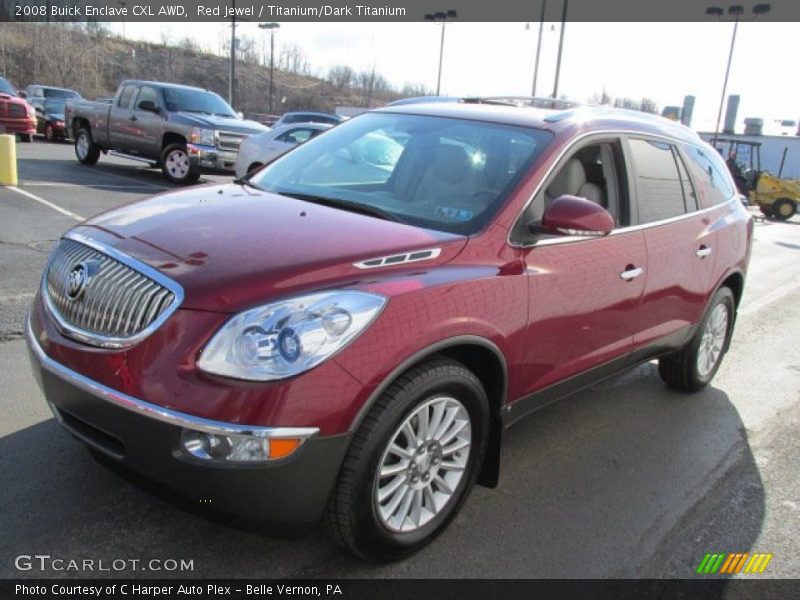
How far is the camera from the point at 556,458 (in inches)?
152

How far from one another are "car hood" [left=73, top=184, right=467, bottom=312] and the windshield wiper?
77 millimetres

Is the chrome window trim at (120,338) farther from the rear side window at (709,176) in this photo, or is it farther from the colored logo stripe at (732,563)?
the rear side window at (709,176)

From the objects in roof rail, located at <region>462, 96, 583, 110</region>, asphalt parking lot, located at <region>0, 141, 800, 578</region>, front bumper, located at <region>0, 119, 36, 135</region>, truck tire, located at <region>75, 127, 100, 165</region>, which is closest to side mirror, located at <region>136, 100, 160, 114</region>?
truck tire, located at <region>75, 127, 100, 165</region>

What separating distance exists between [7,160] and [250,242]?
10.2 metres

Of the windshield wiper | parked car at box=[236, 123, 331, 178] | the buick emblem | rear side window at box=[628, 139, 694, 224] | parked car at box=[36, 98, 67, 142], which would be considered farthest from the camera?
parked car at box=[36, 98, 67, 142]

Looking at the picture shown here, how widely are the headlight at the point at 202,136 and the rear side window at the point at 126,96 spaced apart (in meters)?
2.33

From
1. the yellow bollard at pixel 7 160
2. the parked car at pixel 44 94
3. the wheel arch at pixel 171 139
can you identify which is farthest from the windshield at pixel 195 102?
the parked car at pixel 44 94

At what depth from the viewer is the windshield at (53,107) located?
2255 centimetres

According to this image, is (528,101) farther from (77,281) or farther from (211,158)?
(211,158)

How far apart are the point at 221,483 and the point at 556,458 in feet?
7.16

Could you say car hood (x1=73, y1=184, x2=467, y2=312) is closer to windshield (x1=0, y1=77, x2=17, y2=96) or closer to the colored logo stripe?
the colored logo stripe

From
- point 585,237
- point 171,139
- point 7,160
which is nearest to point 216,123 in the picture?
point 171,139

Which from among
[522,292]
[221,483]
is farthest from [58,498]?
[522,292]
